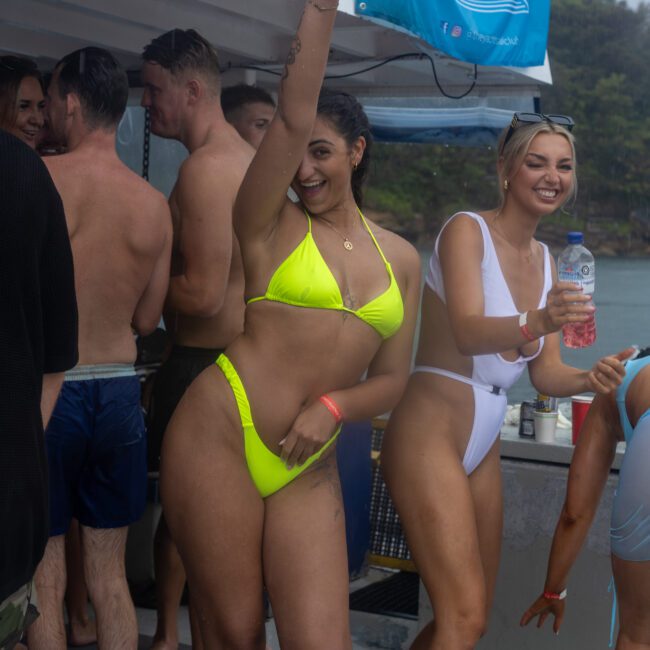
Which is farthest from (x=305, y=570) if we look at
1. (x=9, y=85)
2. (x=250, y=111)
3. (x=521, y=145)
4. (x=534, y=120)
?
(x=250, y=111)

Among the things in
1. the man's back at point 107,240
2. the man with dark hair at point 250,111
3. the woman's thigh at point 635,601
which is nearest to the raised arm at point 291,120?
the man's back at point 107,240

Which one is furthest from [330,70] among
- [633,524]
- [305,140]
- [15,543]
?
[15,543]

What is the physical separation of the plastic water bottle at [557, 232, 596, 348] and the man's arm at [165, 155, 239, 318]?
3.87 feet

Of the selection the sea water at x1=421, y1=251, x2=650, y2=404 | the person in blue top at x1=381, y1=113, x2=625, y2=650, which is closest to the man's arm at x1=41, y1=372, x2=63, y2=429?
the person in blue top at x1=381, y1=113, x2=625, y2=650

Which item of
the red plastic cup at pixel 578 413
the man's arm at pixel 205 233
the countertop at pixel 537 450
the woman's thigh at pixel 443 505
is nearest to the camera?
the woman's thigh at pixel 443 505

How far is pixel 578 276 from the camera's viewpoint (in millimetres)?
3170

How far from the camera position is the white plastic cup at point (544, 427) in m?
4.31

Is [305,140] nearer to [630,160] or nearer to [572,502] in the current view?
[572,502]

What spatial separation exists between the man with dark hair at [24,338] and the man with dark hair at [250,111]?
297 centimetres

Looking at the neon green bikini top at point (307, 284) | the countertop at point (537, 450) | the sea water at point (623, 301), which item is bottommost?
the sea water at point (623, 301)

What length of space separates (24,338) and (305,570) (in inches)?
47.7

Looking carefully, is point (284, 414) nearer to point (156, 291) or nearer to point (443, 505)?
point (443, 505)

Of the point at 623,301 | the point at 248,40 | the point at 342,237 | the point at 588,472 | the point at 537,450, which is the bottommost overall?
the point at 623,301

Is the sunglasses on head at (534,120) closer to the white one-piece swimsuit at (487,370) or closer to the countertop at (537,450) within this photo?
the white one-piece swimsuit at (487,370)
